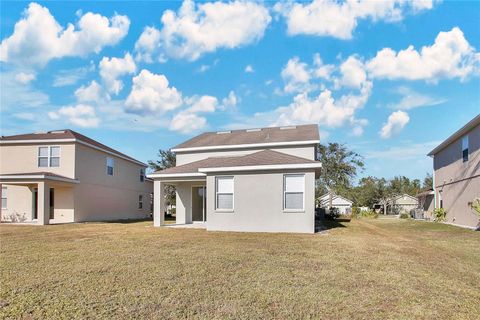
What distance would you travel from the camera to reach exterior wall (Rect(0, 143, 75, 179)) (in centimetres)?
2188

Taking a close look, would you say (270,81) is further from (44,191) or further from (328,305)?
(328,305)

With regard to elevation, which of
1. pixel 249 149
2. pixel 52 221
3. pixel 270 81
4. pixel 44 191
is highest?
pixel 270 81

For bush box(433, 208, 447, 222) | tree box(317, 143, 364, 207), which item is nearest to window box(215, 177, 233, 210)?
bush box(433, 208, 447, 222)

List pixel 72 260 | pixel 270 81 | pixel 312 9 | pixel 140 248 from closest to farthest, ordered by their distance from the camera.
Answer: pixel 72 260 → pixel 140 248 → pixel 312 9 → pixel 270 81

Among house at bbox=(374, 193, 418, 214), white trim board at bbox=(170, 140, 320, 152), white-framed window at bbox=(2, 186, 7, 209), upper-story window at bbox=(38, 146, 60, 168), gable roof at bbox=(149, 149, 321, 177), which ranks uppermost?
white trim board at bbox=(170, 140, 320, 152)

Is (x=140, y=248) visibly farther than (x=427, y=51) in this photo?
No

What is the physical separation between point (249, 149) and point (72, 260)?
13304 millimetres

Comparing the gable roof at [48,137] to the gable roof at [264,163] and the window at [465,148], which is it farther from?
the window at [465,148]

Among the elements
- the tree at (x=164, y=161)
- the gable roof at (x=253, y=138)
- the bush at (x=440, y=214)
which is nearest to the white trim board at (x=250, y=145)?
the gable roof at (x=253, y=138)

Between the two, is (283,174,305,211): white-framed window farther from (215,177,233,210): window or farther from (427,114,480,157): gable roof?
(427,114,480,157): gable roof

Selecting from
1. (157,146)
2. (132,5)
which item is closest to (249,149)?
(132,5)

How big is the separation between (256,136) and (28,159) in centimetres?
1526

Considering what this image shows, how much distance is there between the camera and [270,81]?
23094 millimetres

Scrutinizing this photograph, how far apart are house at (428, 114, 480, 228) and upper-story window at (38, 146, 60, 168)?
2461 centimetres
